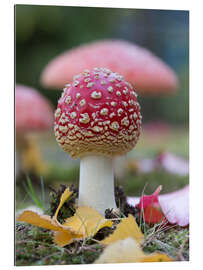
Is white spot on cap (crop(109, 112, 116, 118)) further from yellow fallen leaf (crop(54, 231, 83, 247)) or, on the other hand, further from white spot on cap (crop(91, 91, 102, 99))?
yellow fallen leaf (crop(54, 231, 83, 247))

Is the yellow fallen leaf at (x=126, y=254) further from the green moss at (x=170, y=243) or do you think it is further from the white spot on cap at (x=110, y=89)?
the white spot on cap at (x=110, y=89)

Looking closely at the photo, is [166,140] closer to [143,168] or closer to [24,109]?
[143,168]

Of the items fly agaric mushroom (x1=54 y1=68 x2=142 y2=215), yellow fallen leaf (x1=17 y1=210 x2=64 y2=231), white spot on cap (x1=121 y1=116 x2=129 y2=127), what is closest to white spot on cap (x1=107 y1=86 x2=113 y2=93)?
fly agaric mushroom (x1=54 y1=68 x2=142 y2=215)

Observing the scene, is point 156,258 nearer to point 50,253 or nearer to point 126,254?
point 126,254

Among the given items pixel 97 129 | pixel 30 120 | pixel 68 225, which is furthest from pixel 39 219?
pixel 30 120

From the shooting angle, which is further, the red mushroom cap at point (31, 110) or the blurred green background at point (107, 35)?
the red mushroom cap at point (31, 110)

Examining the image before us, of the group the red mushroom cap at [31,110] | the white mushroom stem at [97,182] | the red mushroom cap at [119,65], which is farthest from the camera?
the red mushroom cap at [31,110]

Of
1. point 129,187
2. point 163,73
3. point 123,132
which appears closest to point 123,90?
point 123,132

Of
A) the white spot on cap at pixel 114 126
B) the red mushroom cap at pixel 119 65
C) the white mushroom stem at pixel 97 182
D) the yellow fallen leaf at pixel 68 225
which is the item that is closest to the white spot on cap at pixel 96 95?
the white spot on cap at pixel 114 126
